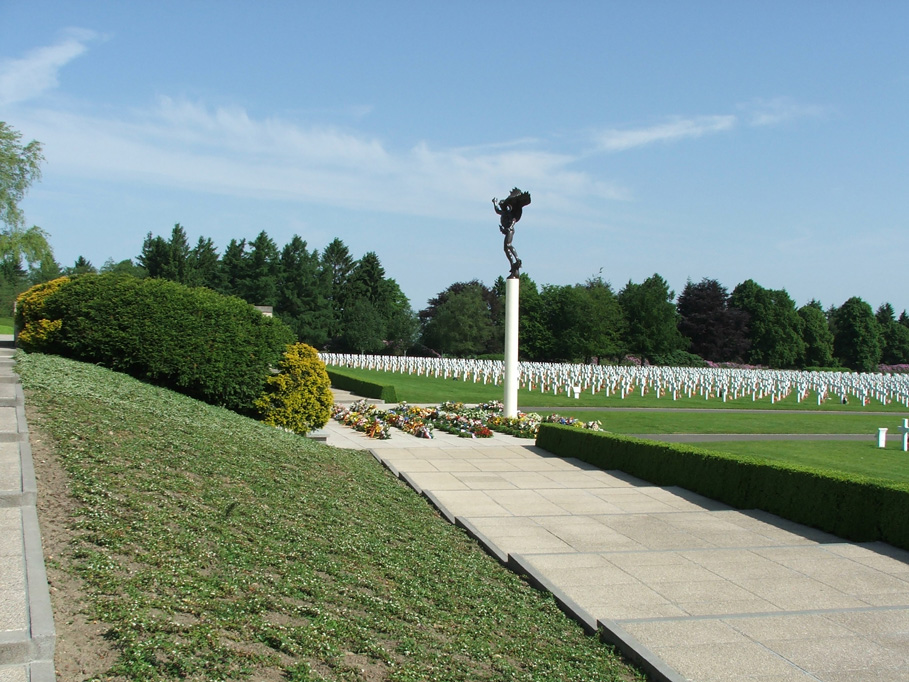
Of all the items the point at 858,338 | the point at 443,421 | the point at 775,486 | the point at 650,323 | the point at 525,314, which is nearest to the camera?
the point at 775,486

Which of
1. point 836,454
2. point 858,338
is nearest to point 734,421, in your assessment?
point 836,454

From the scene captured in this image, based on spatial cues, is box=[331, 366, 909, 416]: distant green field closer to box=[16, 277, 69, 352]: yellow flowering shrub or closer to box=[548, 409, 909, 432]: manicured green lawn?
box=[548, 409, 909, 432]: manicured green lawn

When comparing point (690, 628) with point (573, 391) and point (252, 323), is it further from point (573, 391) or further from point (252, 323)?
point (573, 391)

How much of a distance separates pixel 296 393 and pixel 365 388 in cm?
1328

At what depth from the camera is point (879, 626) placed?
15.2ft

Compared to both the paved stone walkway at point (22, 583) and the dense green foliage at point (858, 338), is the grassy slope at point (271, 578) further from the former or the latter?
the dense green foliage at point (858, 338)

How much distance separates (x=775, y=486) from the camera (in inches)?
377

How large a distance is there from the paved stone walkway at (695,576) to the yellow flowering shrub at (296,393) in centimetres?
285

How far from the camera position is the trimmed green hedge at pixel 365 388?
82.0 ft

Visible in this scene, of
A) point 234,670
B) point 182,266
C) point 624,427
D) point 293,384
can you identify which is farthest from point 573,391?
point 182,266

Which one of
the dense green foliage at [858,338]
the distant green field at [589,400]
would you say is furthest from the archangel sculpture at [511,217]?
the dense green foliage at [858,338]

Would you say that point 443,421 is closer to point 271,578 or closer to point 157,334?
point 157,334

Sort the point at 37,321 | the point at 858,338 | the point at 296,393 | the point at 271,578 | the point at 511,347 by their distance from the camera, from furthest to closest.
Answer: the point at 858,338, the point at 511,347, the point at 296,393, the point at 37,321, the point at 271,578

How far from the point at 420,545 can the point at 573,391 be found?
83.4 ft
